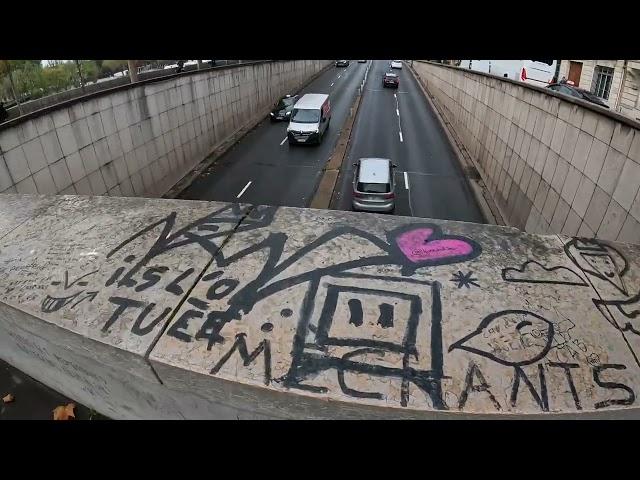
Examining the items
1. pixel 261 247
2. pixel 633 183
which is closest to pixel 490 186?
pixel 633 183

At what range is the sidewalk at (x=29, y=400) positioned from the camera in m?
4.70

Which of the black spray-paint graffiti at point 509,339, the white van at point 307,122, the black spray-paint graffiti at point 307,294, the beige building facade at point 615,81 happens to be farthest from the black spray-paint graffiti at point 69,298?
the beige building facade at point 615,81

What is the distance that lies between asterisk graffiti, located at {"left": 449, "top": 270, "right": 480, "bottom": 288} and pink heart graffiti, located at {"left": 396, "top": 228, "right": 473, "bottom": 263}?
0.35m

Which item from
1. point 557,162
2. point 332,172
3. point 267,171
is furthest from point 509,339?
point 267,171

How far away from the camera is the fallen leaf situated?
469 centimetres

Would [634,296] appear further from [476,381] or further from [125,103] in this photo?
[125,103]

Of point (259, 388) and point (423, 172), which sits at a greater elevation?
point (259, 388)

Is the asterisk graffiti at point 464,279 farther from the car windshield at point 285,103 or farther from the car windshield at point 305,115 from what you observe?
the car windshield at point 285,103

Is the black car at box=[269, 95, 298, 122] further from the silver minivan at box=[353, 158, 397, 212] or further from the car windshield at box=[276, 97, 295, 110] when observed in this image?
the silver minivan at box=[353, 158, 397, 212]

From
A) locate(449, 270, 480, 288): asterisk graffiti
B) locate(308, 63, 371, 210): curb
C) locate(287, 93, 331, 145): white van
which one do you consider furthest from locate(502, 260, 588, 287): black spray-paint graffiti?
locate(287, 93, 331, 145): white van

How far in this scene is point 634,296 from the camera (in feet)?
14.0

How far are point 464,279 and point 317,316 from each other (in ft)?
5.32

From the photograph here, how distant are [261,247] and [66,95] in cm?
1269

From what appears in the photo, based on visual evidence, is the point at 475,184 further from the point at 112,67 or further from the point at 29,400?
the point at 112,67
